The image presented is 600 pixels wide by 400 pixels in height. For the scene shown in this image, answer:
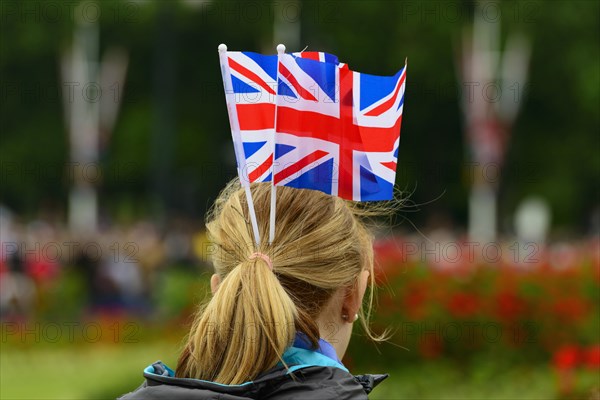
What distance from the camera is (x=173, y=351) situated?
1202 cm

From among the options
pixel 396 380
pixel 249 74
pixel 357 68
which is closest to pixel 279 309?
pixel 249 74

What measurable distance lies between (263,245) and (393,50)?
114ft

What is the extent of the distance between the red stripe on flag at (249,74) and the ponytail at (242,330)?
1.39 feet

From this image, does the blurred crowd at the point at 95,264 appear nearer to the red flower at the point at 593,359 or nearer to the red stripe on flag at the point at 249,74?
the red flower at the point at 593,359

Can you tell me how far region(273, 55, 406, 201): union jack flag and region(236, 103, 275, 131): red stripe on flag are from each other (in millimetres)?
69

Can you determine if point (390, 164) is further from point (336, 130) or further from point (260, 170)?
point (260, 170)

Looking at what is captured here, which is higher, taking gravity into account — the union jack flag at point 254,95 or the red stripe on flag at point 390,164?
the union jack flag at point 254,95

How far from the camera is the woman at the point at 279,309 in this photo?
92.0 inches

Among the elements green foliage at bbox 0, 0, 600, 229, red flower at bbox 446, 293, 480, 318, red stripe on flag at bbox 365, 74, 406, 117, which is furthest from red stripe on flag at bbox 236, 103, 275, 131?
green foliage at bbox 0, 0, 600, 229

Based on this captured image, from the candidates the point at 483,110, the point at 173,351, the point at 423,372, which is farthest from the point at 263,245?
the point at 483,110

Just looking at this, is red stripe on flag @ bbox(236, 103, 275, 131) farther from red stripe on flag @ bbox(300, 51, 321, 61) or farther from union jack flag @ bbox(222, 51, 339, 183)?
red stripe on flag @ bbox(300, 51, 321, 61)

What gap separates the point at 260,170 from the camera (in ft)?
8.54

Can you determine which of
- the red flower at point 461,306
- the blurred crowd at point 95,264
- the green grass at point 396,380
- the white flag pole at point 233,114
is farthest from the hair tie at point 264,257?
the blurred crowd at point 95,264

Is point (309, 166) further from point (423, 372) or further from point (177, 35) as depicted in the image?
point (177, 35)
